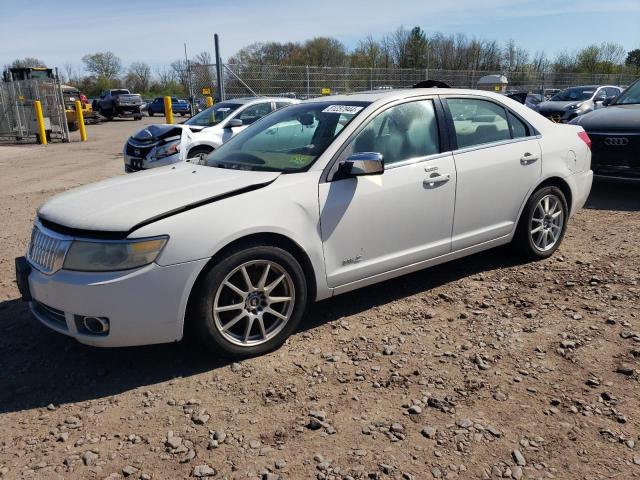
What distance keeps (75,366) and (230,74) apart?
585 inches

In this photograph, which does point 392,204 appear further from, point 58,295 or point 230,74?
point 230,74

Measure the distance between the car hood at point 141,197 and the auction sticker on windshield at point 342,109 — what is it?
0.82m

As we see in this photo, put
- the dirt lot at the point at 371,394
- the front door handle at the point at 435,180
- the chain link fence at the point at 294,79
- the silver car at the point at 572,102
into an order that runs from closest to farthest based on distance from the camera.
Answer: the dirt lot at the point at 371,394 < the front door handle at the point at 435,180 < the silver car at the point at 572,102 < the chain link fence at the point at 294,79

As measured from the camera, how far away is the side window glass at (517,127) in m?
4.79

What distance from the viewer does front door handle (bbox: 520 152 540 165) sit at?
468 centimetres

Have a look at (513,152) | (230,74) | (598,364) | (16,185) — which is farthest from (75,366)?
(230,74)

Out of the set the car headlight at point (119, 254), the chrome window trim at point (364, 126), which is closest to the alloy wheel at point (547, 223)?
the chrome window trim at point (364, 126)

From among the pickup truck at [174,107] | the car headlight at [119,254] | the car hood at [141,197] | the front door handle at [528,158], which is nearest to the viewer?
the car headlight at [119,254]

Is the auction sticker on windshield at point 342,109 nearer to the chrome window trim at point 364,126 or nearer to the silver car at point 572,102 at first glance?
the chrome window trim at point 364,126

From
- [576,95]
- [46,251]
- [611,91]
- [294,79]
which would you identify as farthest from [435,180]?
[611,91]

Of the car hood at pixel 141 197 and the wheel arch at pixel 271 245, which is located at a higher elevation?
the car hood at pixel 141 197

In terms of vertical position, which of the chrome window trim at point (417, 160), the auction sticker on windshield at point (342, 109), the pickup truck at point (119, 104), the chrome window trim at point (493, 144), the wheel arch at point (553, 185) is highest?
the auction sticker on windshield at point (342, 109)

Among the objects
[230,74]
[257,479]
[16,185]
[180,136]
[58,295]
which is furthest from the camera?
[230,74]

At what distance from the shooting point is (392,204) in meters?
3.88
